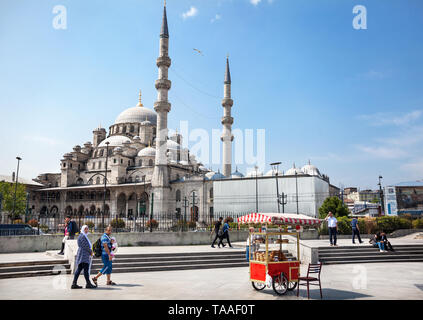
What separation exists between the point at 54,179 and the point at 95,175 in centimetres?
911

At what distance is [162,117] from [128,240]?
2629cm

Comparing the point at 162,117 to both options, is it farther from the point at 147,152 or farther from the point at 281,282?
the point at 281,282

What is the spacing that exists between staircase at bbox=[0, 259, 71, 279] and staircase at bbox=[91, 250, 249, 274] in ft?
2.93

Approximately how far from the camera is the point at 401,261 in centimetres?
1171

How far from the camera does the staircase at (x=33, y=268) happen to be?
8670mm

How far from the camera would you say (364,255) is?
11.9m

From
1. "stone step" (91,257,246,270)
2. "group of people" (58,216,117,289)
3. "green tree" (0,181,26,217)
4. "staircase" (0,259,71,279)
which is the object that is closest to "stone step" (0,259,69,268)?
"staircase" (0,259,71,279)

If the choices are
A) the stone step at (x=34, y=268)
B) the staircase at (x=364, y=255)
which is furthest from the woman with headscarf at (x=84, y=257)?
the staircase at (x=364, y=255)

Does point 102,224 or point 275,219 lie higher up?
point 275,219

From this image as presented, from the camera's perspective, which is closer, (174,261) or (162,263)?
(162,263)

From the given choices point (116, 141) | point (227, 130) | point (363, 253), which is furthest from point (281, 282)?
point (116, 141)
